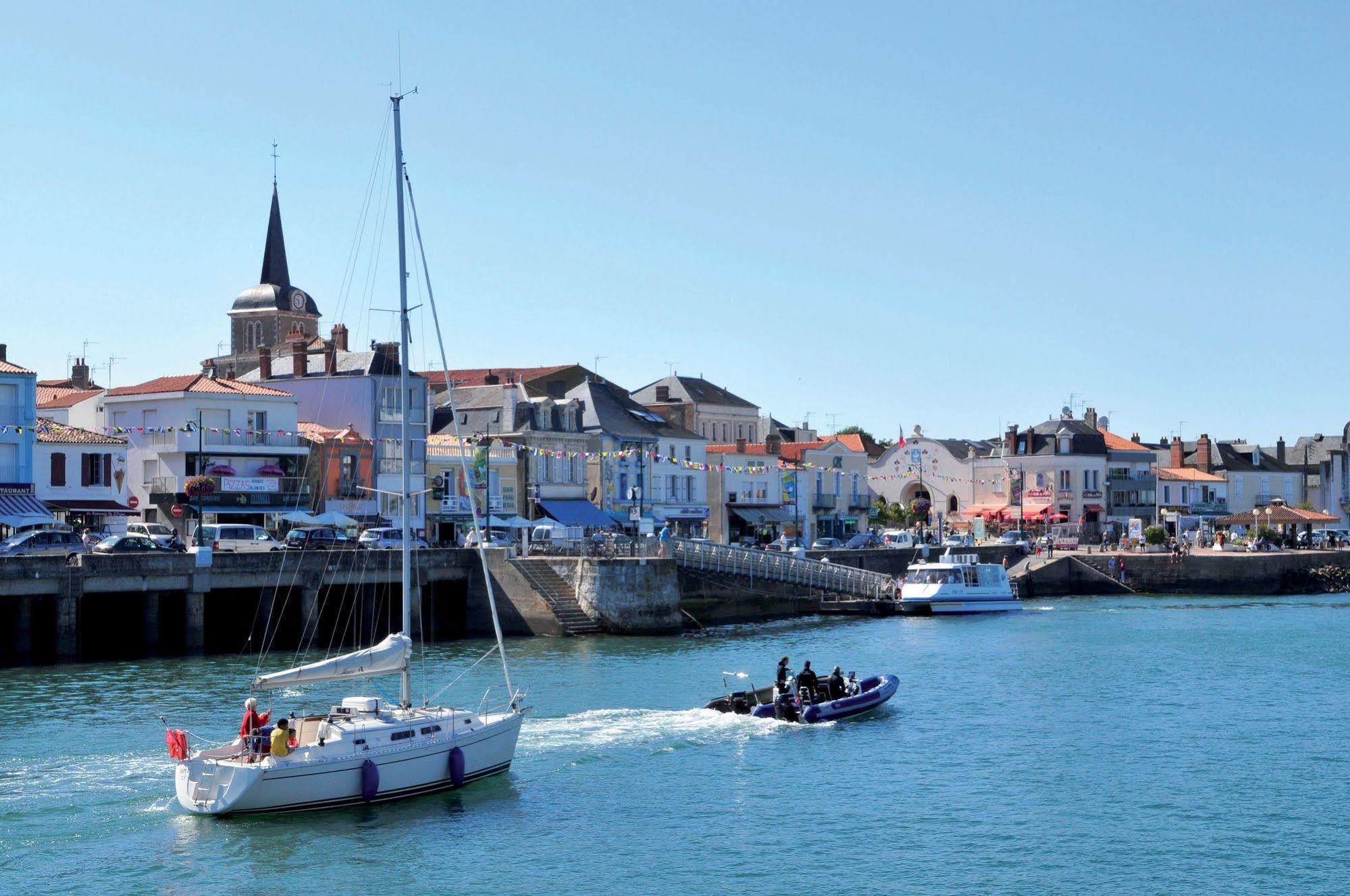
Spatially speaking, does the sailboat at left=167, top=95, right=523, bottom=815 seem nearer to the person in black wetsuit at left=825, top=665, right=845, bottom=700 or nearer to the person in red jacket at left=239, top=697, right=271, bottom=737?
the person in red jacket at left=239, top=697, right=271, bottom=737

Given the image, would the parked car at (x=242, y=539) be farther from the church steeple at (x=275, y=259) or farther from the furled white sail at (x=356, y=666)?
the church steeple at (x=275, y=259)

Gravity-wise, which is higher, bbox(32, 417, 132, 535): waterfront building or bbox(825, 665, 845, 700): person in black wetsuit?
bbox(32, 417, 132, 535): waterfront building

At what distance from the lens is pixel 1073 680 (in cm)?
4888

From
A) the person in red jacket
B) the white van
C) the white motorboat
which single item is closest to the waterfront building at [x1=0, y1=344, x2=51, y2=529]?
the white van

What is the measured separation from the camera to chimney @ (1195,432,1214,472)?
A: 129 meters

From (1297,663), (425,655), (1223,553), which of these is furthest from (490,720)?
(1223,553)

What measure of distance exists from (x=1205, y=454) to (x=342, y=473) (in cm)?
8018

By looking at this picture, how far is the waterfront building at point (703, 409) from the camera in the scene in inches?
4001

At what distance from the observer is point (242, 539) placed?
194ft

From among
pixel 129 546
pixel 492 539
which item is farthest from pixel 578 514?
pixel 129 546

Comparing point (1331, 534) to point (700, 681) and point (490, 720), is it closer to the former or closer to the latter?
point (700, 681)

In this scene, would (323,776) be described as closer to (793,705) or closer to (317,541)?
(793,705)

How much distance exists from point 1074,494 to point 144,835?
312 ft

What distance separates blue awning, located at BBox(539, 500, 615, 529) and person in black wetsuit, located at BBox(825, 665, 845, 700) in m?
39.9
